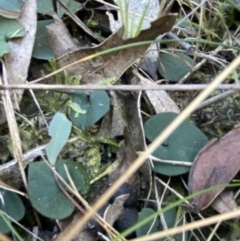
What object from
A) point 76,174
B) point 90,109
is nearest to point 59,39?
point 90,109

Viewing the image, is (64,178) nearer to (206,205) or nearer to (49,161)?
(49,161)

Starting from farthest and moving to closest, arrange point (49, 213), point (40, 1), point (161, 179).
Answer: point (40, 1)
point (161, 179)
point (49, 213)

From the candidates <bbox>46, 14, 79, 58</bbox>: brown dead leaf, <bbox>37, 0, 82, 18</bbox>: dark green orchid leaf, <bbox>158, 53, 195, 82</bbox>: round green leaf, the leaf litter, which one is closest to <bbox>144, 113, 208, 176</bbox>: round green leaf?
the leaf litter

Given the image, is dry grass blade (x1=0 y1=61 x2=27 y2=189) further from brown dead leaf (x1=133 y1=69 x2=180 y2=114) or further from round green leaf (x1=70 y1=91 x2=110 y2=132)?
brown dead leaf (x1=133 y1=69 x2=180 y2=114)

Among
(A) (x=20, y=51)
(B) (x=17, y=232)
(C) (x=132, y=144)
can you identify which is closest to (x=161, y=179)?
(C) (x=132, y=144)

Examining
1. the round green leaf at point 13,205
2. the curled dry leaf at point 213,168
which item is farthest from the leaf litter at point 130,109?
the round green leaf at point 13,205
